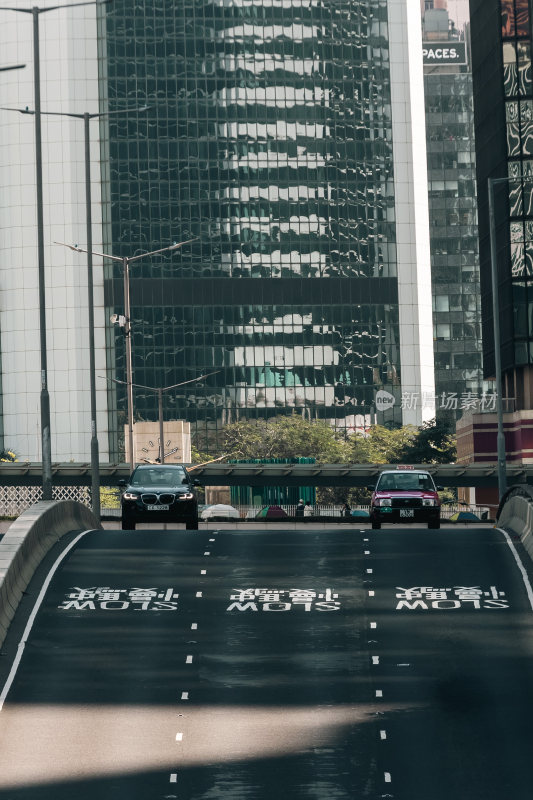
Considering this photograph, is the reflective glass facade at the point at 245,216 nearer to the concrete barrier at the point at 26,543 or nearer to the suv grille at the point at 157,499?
the suv grille at the point at 157,499

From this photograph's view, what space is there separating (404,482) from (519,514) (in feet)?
26.0

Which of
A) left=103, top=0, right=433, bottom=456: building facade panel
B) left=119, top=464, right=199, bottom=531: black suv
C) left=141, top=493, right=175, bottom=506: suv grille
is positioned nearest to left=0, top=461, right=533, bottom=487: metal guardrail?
left=119, top=464, right=199, bottom=531: black suv

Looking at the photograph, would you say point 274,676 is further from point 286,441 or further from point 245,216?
point 245,216

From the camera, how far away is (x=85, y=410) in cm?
16950

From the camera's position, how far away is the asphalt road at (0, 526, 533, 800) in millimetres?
20125

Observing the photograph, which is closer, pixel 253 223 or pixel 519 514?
pixel 519 514

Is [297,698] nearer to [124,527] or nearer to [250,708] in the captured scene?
[250,708]

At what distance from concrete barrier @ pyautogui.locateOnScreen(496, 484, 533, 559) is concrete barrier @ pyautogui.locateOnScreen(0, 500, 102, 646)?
10088mm

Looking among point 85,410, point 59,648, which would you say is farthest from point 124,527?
point 85,410

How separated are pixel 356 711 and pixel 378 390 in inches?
5912

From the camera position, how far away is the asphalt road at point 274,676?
66.0 feet

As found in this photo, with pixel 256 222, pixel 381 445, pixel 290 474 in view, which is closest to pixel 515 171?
pixel 290 474

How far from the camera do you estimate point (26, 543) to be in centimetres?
3130

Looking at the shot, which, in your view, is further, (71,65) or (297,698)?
(71,65)
